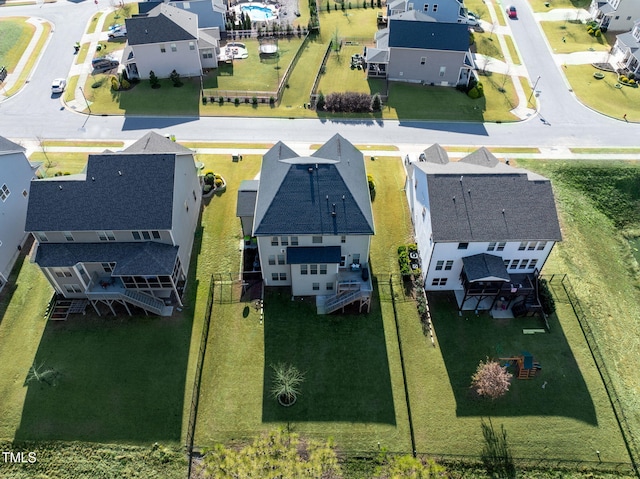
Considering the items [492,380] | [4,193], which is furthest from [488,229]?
[4,193]

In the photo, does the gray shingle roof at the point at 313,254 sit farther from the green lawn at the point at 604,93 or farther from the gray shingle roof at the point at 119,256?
the green lawn at the point at 604,93

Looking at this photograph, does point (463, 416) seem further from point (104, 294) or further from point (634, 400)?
point (104, 294)

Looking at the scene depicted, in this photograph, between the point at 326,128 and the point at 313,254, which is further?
the point at 326,128

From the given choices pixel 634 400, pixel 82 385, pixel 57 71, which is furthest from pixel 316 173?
pixel 57 71

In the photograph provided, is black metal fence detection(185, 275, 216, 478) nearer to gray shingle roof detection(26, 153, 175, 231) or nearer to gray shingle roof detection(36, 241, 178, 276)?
gray shingle roof detection(36, 241, 178, 276)

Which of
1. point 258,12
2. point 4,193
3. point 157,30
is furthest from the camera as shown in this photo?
point 258,12

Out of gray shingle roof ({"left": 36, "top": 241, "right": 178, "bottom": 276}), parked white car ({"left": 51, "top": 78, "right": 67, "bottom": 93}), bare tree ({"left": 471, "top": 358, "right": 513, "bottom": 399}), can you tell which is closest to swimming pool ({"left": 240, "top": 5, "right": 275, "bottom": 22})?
parked white car ({"left": 51, "top": 78, "right": 67, "bottom": 93})

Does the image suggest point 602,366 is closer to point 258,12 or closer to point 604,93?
point 604,93
